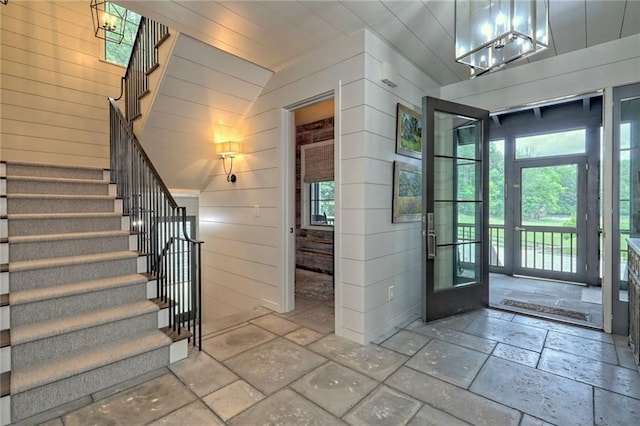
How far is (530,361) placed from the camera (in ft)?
7.64

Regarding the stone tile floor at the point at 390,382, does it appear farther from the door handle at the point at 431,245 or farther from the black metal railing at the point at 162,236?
the door handle at the point at 431,245

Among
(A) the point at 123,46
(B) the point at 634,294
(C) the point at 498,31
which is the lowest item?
(B) the point at 634,294

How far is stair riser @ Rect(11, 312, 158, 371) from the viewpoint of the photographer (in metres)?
1.89

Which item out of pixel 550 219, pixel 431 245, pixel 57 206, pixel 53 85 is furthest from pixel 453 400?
pixel 53 85

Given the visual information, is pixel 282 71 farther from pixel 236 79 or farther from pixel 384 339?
pixel 384 339

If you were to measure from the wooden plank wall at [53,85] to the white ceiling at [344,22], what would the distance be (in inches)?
104

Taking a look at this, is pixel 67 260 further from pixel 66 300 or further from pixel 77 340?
pixel 77 340

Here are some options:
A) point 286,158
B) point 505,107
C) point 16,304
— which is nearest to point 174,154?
point 286,158

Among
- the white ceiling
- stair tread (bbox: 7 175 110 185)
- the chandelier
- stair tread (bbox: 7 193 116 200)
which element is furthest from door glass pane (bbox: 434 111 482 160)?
stair tread (bbox: 7 175 110 185)

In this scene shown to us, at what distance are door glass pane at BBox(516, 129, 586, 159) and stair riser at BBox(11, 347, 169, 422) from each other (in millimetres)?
5755

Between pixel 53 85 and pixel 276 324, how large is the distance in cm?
426

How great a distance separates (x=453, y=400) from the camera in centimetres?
187

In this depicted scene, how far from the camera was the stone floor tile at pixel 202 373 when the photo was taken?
2.02 meters

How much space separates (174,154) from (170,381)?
267 centimetres
